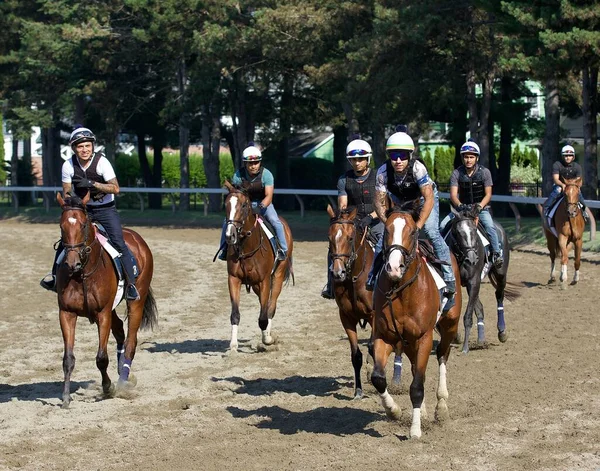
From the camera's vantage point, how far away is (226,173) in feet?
219

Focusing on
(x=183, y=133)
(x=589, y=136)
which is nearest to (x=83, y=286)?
(x=589, y=136)

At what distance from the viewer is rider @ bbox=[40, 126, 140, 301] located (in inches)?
438

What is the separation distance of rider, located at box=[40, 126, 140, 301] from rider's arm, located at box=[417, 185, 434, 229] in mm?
3395

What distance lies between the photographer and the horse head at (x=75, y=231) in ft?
34.9

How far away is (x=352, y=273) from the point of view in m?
11.3

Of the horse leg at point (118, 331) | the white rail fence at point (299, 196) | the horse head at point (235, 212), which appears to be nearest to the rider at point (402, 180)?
the horse leg at point (118, 331)

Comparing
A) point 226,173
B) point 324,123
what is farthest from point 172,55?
point 226,173

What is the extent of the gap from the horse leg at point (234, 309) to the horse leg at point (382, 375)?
4795 mm

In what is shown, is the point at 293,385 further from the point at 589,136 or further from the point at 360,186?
the point at 589,136

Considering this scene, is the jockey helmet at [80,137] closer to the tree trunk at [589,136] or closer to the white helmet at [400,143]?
the white helmet at [400,143]

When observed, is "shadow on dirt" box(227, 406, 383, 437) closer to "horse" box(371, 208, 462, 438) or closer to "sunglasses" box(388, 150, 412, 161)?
"horse" box(371, 208, 462, 438)

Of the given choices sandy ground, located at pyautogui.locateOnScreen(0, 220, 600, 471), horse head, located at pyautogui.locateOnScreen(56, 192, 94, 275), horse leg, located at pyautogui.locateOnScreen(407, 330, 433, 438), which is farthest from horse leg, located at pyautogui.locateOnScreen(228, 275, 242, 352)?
horse leg, located at pyautogui.locateOnScreen(407, 330, 433, 438)

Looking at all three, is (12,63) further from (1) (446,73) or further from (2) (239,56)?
(1) (446,73)

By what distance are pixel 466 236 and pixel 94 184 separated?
508 centimetres
